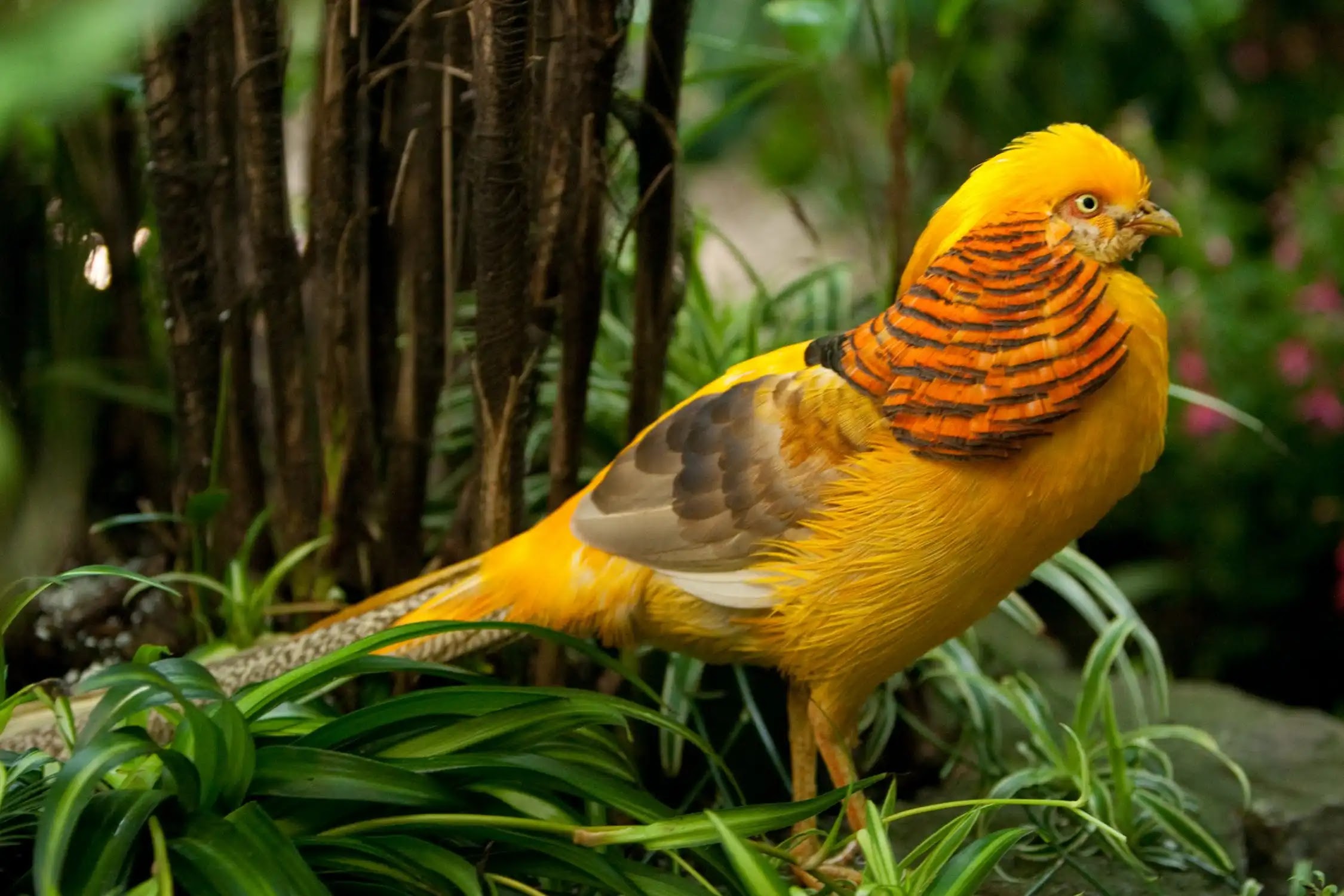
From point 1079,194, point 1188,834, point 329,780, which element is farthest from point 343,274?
point 1188,834

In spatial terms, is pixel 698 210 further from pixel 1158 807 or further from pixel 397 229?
pixel 1158 807

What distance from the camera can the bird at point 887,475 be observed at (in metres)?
1.60

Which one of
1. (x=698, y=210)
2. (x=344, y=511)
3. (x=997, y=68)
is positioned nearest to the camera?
(x=344, y=511)

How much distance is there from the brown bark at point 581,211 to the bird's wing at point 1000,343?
53 centimetres

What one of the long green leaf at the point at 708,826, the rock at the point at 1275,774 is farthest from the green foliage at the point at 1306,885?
the long green leaf at the point at 708,826

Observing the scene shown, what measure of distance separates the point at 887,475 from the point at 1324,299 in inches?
108

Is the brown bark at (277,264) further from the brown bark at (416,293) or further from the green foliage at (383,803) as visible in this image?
the green foliage at (383,803)

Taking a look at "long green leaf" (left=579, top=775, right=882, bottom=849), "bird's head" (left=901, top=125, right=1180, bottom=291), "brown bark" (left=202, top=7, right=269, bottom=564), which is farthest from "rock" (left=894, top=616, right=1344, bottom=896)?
"brown bark" (left=202, top=7, right=269, bottom=564)

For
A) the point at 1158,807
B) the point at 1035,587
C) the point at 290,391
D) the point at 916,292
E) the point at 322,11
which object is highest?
the point at 322,11

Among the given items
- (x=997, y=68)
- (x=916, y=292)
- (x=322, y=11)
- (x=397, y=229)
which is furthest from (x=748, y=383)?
(x=997, y=68)

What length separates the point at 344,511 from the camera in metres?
2.24

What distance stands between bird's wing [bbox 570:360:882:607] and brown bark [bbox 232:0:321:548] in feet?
2.09

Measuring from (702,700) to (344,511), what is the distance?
0.73m

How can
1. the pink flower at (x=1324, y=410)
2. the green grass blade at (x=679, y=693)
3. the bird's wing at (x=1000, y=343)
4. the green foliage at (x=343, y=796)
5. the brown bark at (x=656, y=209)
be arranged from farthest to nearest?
1. the pink flower at (x=1324, y=410)
2. the green grass blade at (x=679, y=693)
3. the brown bark at (x=656, y=209)
4. the bird's wing at (x=1000, y=343)
5. the green foliage at (x=343, y=796)
